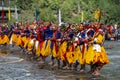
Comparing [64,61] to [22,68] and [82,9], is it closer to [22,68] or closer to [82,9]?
[22,68]

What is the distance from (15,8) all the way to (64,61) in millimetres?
40745

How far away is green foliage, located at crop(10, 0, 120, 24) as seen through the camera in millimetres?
54781

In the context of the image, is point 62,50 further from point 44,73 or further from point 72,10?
point 72,10

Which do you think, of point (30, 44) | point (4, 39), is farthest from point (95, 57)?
point (4, 39)

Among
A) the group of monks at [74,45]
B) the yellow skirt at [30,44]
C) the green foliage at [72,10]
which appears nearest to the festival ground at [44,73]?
the group of monks at [74,45]

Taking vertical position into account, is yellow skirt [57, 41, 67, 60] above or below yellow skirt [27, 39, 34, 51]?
above

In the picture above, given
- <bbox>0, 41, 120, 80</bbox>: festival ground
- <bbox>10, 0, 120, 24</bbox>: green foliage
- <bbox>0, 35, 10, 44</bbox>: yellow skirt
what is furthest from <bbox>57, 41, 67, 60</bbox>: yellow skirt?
<bbox>10, 0, 120, 24</bbox>: green foliage

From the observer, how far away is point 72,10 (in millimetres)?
56844

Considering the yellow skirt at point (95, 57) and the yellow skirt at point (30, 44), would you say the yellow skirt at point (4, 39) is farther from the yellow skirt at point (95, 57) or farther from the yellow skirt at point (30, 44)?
the yellow skirt at point (95, 57)

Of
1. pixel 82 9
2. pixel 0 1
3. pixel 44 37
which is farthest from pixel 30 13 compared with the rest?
pixel 44 37

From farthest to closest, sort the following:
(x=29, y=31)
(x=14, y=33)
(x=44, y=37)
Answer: (x=14, y=33), (x=29, y=31), (x=44, y=37)

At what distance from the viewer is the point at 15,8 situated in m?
57.1

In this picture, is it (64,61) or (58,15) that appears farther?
(58,15)

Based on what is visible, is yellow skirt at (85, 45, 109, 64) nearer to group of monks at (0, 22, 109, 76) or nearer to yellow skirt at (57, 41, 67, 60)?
group of monks at (0, 22, 109, 76)
